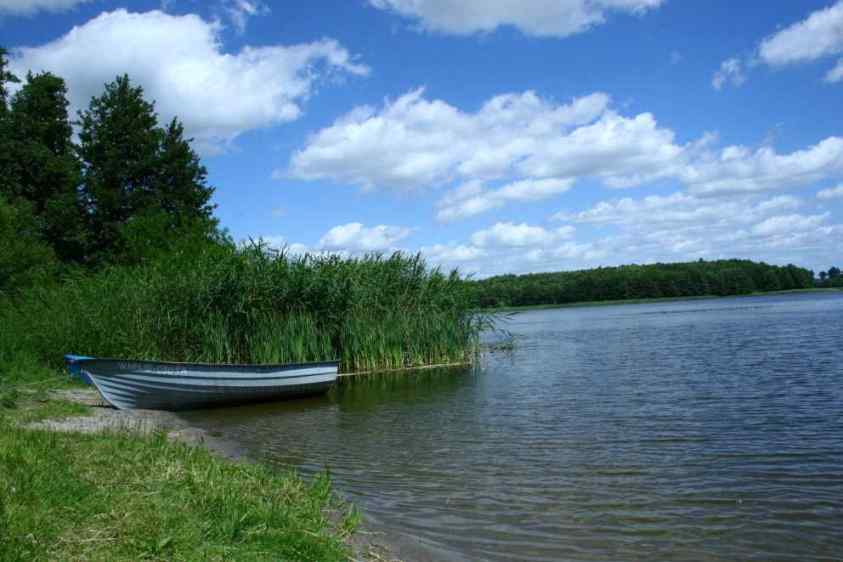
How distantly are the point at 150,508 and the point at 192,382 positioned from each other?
1052 cm

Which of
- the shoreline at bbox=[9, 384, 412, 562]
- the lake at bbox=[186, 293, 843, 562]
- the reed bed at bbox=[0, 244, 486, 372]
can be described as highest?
the reed bed at bbox=[0, 244, 486, 372]

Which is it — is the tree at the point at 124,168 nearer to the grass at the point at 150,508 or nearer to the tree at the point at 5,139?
the tree at the point at 5,139

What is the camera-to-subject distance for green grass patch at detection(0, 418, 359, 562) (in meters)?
4.04

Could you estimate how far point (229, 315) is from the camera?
57.7 ft

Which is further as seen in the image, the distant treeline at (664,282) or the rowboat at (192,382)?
the distant treeline at (664,282)

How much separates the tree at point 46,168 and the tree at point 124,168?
3.33 ft

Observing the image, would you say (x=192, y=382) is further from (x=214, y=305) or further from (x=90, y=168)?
(x=90, y=168)

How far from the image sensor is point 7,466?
5277 mm

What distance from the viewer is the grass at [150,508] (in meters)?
4.04

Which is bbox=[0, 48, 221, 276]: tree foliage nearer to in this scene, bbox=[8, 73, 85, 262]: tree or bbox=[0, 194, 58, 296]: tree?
bbox=[8, 73, 85, 262]: tree

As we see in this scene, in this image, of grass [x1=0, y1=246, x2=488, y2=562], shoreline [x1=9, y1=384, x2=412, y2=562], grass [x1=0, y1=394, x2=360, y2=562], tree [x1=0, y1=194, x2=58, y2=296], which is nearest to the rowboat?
shoreline [x1=9, y1=384, x2=412, y2=562]

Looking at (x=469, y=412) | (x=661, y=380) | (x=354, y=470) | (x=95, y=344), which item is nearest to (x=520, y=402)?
(x=469, y=412)

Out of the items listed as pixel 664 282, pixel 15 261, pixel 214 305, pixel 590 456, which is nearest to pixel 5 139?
pixel 15 261

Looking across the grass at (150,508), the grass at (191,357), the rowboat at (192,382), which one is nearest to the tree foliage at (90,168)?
the grass at (191,357)
